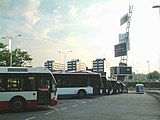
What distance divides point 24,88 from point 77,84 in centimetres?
1576

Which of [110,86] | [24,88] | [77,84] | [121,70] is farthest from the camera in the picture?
[121,70]

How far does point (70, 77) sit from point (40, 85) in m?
14.7

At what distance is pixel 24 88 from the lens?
19094 millimetres

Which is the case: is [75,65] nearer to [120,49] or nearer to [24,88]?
[120,49]

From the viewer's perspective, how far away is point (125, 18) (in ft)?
432

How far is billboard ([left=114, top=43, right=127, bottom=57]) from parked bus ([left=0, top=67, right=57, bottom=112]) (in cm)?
9699

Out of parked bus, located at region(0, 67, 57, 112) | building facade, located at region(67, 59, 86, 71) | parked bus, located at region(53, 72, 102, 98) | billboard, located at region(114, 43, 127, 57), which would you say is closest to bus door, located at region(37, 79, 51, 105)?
parked bus, located at region(0, 67, 57, 112)

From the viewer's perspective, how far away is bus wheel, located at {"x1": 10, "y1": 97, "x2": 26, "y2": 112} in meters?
18.6

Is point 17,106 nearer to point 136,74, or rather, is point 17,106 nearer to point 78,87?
point 78,87

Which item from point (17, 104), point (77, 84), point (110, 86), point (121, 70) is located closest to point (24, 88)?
point (17, 104)

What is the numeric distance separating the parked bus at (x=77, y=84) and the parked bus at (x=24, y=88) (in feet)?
44.3

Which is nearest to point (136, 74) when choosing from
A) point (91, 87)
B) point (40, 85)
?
point (91, 87)

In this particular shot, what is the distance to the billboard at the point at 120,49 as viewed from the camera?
11553 centimetres

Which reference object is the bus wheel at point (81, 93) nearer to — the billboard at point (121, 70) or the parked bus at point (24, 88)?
the parked bus at point (24, 88)
